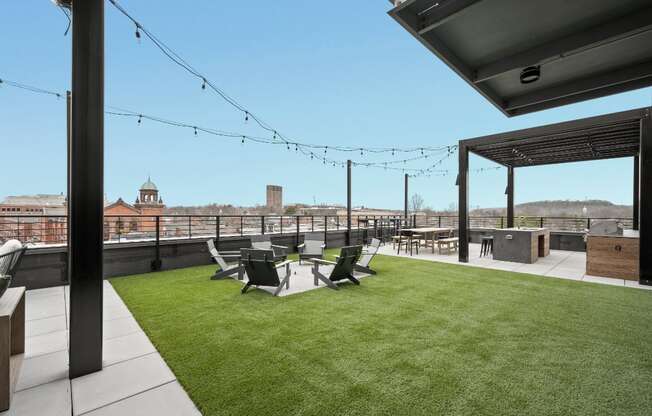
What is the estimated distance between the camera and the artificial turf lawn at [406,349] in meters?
1.80

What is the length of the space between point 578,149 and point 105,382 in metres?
11.1

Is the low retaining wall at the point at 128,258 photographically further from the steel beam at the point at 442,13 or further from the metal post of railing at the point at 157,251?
the steel beam at the point at 442,13

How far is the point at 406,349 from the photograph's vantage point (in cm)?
248

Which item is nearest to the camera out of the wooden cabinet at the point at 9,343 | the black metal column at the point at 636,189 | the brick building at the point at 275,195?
the wooden cabinet at the point at 9,343

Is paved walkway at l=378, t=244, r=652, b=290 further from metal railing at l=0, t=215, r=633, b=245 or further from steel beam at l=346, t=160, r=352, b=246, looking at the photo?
metal railing at l=0, t=215, r=633, b=245

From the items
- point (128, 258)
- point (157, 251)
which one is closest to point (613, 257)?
point (157, 251)

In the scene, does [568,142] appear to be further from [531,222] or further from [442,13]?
[442,13]

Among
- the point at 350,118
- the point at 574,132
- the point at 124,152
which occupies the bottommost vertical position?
the point at 574,132

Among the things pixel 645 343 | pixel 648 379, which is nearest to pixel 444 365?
pixel 648 379

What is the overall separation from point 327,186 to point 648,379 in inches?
970

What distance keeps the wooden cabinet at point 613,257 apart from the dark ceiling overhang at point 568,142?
2.25 metres

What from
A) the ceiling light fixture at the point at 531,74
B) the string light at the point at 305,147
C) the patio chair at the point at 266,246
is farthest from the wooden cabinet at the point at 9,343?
the ceiling light fixture at the point at 531,74

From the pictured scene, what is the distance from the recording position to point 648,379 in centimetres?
205

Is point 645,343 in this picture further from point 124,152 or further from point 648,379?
point 124,152
